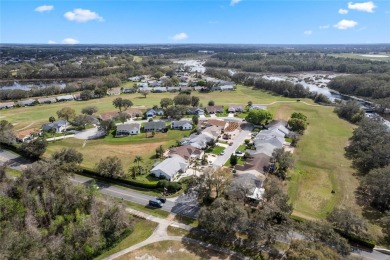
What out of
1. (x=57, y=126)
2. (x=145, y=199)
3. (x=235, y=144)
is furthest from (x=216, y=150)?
(x=57, y=126)

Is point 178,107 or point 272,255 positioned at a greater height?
point 178,107

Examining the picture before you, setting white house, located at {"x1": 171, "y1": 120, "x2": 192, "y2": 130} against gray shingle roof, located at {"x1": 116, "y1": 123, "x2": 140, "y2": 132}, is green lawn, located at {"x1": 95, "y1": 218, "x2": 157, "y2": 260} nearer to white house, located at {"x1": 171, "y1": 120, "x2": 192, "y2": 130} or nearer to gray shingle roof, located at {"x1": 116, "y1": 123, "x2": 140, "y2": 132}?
gray shingle roof, located at {"x1": 116, "y1": 123, "x2": 140, "y2": 132}

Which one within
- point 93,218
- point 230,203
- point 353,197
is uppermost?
point 230,203

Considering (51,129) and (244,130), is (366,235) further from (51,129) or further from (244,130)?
(51,129)

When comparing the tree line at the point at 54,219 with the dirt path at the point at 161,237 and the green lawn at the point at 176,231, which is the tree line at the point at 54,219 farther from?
the green lawn at the point at 176,231

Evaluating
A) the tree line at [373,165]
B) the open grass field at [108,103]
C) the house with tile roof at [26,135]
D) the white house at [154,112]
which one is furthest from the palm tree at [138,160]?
the open grass field at [108,103]

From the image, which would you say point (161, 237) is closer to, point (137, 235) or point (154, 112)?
point (137, 235)

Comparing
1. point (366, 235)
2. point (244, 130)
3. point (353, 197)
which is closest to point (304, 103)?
point (244, 130)
